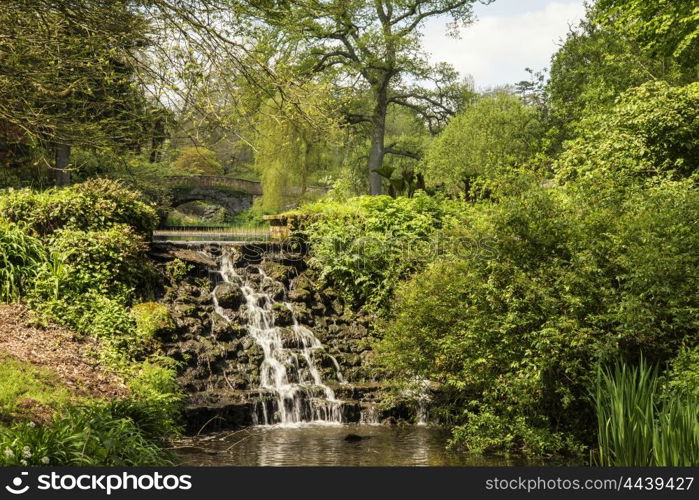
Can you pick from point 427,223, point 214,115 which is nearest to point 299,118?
point 214,115

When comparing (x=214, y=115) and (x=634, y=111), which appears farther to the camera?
(x=634, y=111)

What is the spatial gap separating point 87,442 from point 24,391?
3.08m

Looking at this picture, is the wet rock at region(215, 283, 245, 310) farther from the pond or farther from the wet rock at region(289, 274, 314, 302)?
the pond

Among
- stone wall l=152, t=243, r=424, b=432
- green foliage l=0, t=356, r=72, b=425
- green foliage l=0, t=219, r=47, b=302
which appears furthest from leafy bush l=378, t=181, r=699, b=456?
green foliage l=0, t=219, r=47, b=302

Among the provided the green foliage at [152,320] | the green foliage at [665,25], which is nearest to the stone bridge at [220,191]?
the green foliage at [665,25]

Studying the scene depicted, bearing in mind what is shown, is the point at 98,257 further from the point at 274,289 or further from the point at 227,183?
the point at 227,183

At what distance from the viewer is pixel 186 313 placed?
43.1ft

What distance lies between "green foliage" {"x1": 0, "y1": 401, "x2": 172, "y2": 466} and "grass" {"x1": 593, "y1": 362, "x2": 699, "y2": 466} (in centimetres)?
451

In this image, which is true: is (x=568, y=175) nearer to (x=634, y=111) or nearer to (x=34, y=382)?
(x=634, y=111)

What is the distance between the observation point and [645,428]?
22.0 feet

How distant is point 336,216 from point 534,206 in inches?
300

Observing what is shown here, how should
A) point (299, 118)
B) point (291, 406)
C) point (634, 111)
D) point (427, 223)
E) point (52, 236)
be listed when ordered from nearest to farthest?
point (299, 118) → point (291, 406) → point (52, 236) → point (634, 111) → point (427, 223)

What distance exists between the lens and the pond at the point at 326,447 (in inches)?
351

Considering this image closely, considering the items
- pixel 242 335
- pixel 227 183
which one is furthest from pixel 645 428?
pixel 227 183
